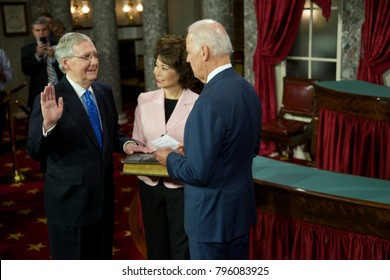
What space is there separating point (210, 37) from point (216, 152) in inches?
17.5

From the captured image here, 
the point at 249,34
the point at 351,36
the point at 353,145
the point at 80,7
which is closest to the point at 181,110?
the point at 353,145

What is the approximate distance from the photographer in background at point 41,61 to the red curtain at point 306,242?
335cm

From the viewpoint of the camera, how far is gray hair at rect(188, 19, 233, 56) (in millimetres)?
2143

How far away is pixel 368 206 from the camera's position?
8.75 ft

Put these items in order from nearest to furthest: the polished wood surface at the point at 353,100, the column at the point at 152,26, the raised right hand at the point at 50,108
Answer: the raised right hand at the point at 50,108
the polished wood surface at the point at 353,100
the column at the point at 152,26

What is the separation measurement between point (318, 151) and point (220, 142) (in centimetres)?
342

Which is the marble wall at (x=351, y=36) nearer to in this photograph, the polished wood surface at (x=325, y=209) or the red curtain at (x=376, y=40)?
the red curtain at (x=376, y=40)

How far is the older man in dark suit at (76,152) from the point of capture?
8.25 ft

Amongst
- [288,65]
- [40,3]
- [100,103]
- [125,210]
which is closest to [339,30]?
[288,65]

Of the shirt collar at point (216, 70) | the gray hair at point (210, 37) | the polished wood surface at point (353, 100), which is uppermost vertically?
Answer: the gray hair at point (210, 37)

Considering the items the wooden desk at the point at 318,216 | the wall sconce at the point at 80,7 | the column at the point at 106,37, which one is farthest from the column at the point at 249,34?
the wall sconce at the point at 80,7

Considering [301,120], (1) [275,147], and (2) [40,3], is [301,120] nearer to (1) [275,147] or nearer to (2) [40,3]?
(1) [275,147]

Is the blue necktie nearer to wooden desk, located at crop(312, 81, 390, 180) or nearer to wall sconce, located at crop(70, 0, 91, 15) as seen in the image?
wooden desk, located at crop(312, 81, 390, 180)

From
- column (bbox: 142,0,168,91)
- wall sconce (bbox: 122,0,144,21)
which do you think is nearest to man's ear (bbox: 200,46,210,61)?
column (bbox: 142,0,168,91)
